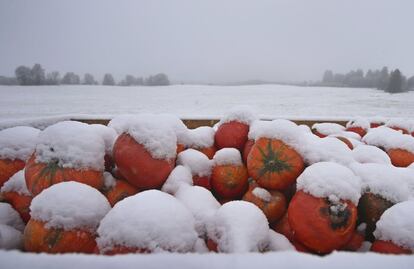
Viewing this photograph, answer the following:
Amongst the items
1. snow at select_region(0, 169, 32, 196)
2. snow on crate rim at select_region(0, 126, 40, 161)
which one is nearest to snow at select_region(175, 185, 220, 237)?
snow at select_region(0, 169, 32, 196)

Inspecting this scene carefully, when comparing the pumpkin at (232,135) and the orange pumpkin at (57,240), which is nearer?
the orange pumpkin at (57,240)

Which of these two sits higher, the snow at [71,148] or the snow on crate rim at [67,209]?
the snow at [71,148]

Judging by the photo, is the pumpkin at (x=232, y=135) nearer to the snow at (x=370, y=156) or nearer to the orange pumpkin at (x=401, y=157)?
the snow at (x=370, y=156)

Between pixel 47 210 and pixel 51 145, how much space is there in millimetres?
415

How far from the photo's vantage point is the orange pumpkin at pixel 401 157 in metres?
1.94

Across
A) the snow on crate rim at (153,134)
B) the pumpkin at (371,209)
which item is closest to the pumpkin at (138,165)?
the snow on crate rim at (153,134)

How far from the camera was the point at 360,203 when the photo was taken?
1366mm

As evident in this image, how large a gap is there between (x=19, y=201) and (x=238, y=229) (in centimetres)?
107

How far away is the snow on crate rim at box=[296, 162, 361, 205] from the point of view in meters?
1.21

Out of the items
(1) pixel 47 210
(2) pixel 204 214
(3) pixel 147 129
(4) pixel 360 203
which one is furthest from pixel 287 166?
(1) pixel 47 210

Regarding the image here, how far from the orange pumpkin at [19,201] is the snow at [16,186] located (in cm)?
2

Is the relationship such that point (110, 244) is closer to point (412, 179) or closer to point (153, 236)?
point (153, 236)

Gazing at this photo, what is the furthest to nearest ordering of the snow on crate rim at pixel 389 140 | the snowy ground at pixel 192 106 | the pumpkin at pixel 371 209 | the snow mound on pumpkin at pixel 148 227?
1. the snowy ground at pixel 192 106
2. the snow on crate rim at pixel 389 140
3. the pumpkin at pixel 371 209
4. the snow mound on pumpkin at pixel 148 227

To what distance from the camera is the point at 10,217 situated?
1.39 metres
